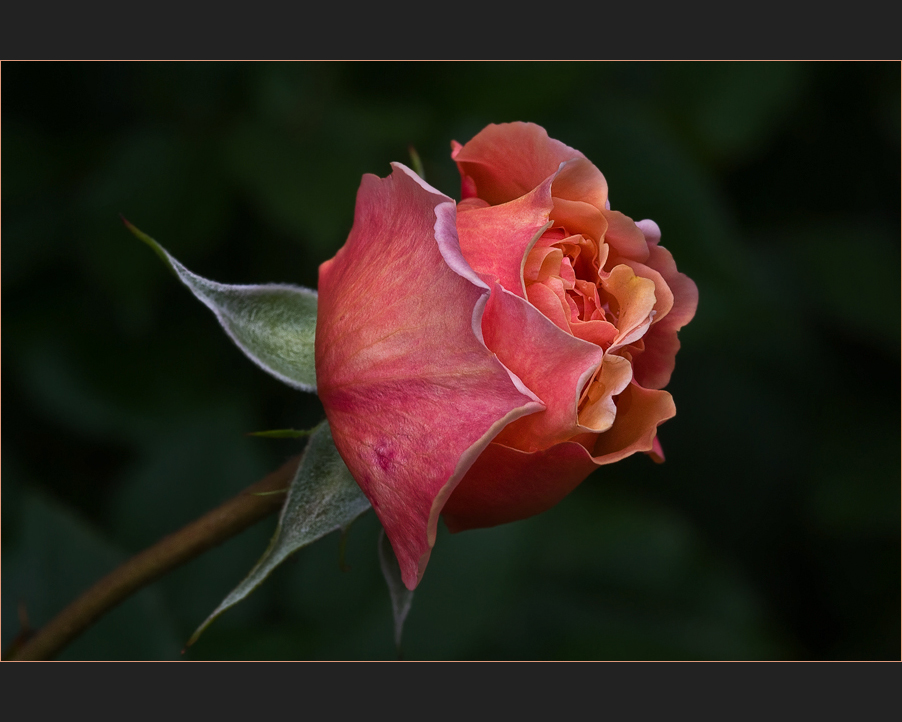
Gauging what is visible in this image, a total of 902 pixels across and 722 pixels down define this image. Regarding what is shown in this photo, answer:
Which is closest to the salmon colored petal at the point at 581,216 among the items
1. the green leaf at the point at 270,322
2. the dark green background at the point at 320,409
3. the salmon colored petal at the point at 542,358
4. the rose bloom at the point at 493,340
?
the rose bloom at the point at 493,340

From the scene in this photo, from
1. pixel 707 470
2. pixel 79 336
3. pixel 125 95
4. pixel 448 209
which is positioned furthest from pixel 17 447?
pixel 707 470

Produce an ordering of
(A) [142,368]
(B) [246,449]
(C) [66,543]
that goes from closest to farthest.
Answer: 1. (C) [66,543]
2. (B) [246,449]
3. (A) [142,368]

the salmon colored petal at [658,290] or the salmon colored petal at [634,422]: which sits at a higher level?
the salmon colored petal at [658,290]

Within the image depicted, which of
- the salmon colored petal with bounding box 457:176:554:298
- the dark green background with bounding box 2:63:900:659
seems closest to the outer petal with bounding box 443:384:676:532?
the salmon colored petal with bounding box 457:176:554:298

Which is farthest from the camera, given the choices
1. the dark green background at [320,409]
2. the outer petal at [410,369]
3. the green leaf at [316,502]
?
the dark green background at [320,409]

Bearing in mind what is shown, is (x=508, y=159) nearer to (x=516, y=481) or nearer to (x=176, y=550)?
(x=516, y=481)

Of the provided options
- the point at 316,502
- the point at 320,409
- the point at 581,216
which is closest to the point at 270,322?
the point at 316,502

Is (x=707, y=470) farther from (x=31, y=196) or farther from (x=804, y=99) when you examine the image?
(x=31, y=196)

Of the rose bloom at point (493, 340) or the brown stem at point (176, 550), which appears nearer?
the rose bloom at point (493, 340)

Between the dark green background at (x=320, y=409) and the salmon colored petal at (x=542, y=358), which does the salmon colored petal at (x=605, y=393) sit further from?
the dark green background at (x=320, y=409)
